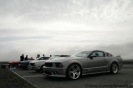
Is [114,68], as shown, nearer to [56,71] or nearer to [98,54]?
[98,54]

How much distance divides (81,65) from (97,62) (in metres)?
1.18

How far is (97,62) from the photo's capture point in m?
8.51

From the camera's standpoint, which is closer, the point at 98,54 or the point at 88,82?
the point at 88,82

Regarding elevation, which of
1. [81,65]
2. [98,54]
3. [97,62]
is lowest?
[81,65]

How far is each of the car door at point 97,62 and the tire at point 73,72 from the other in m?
0.73

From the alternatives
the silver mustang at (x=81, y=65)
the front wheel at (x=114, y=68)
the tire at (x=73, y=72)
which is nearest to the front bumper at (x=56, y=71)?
the silver mustang at (x=81, y=65)

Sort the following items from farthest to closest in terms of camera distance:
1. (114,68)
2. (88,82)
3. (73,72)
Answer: (114,68) → (73,72) → (88,82)

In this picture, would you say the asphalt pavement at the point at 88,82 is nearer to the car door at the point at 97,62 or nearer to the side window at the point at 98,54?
the car door at the point at 97,62

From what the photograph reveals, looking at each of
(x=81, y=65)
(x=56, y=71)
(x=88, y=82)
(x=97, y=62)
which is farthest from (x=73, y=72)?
(x=97, y=62)

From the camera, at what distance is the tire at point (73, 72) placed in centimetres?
738

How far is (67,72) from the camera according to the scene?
24.0 feet

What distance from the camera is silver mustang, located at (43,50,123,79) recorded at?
24.1ft

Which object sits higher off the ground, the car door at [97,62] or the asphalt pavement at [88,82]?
the car door at [97,62]

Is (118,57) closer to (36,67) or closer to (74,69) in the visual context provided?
(74,69)
